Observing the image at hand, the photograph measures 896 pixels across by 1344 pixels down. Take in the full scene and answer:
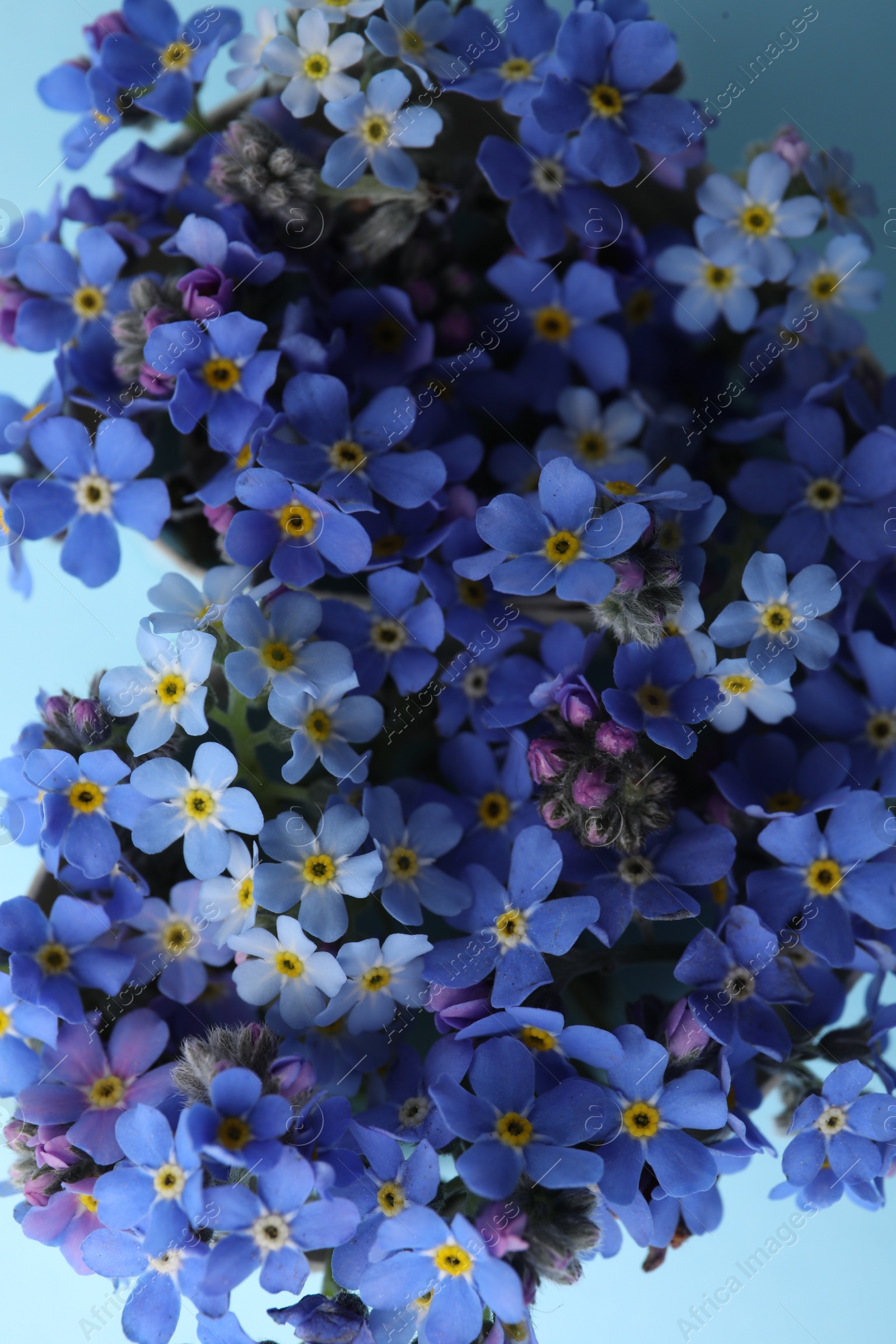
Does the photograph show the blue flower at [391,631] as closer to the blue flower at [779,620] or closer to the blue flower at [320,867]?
the blue flower at [320,867]

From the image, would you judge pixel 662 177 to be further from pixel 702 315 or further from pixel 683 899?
pixel 683 899

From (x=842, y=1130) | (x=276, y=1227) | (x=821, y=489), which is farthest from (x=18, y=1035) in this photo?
(x=821, y=489)

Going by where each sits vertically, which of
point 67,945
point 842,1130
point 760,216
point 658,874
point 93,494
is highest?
point 93,494

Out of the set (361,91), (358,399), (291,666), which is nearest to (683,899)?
(291,666)

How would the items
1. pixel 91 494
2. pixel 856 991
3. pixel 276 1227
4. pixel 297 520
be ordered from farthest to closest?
pixel 856 991 → pixel 91 494 → pixel 297 520 → pixel 276 1227

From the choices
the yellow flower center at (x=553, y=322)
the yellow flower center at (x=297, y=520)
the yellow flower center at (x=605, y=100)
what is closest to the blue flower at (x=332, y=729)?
the yellow flower center at (x=297, y=520)

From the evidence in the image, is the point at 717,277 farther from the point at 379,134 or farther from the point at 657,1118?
the point at 657,1118

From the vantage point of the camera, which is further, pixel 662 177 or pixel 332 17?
pixel 662 177

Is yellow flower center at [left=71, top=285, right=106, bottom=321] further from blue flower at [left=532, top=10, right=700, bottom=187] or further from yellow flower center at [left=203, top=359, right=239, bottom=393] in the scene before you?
blue flower at [left=532, top=10, right=700, bottom=187]
